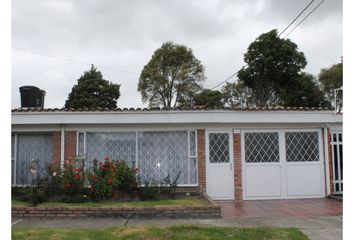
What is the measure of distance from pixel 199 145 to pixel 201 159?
43cm

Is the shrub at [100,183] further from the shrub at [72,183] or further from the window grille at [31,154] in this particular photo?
the window grille at [31,154]

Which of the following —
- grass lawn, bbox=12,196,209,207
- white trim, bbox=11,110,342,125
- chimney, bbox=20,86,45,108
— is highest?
chimney, bbox=20,86,45,108

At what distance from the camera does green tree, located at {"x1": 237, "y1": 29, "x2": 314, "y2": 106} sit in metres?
30.5

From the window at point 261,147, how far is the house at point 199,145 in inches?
1.2

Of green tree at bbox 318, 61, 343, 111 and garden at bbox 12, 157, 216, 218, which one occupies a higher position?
green tree at bbox 318, 61, 343, 111

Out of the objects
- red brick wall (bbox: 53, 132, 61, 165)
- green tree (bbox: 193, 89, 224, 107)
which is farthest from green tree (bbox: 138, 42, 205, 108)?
red brick wall (bbox: 53, 132, 61, 165)

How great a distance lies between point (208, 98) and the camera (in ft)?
131

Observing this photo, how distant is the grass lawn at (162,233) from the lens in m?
6.32

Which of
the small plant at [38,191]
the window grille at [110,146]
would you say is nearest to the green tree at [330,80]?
the window grille at [110,146]

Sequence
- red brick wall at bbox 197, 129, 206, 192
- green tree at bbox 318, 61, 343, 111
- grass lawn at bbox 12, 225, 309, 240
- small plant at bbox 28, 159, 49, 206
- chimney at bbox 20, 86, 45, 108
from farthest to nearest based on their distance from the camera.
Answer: green tree at bbox 318, 61, 343, 111 < chimney at bbox 20, 86, 45, 108 < red brick wall at bbox 197, 129, 206, 192 < small plant at bbox 28, 159, 49, 206 < grass lawn at bbox 12, 225, 309, 240

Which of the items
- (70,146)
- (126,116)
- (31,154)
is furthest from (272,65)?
(31,154)

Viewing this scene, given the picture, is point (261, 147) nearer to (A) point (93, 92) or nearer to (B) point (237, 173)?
(B) point (237, 173)

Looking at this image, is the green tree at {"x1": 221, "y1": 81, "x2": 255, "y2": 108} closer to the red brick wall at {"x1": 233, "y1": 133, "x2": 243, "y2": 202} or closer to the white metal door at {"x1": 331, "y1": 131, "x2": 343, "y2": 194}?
the white metal door at {"x1": 331, "y1": 131, "x2": 343, "y2": 194}

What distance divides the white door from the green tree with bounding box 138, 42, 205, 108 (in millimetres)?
26372
